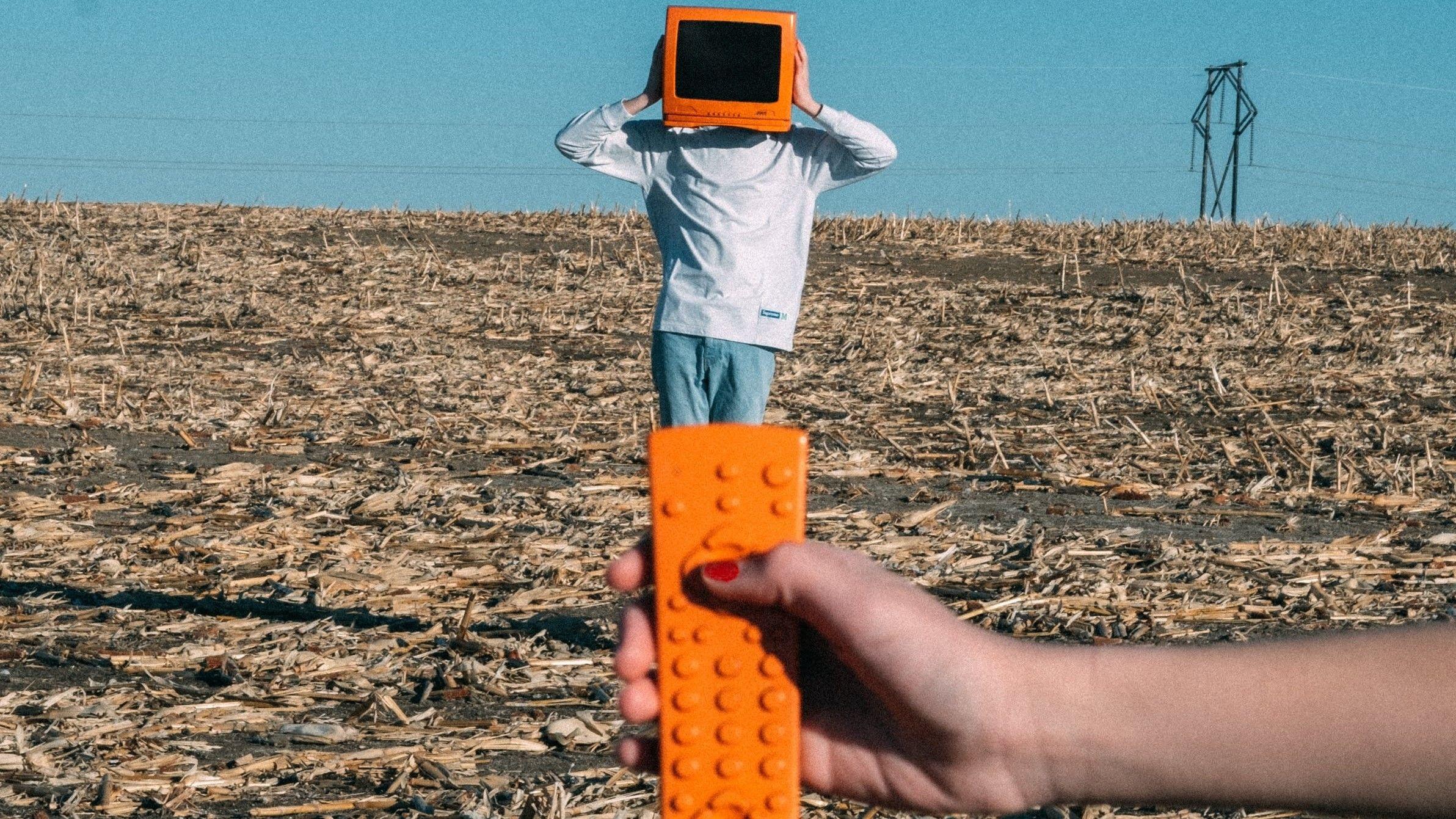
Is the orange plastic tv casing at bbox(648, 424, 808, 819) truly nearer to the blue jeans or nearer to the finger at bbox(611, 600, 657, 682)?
the finger at bbox(611, 600, 657, 682)

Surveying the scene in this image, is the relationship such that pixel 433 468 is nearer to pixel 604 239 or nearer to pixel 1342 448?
pixel 1342 448

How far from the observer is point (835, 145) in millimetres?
5059

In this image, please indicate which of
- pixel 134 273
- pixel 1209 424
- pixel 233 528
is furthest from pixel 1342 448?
pixel 134 273

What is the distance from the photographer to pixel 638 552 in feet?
5.25

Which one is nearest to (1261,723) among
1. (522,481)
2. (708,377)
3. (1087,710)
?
(1087,710)

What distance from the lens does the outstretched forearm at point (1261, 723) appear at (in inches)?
61.6

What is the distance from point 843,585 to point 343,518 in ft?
18.6

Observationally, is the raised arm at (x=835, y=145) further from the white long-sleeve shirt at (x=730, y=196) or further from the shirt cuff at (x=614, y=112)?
the shirt cuff at (x=614, y=112)

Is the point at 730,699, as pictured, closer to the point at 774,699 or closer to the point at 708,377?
the point at 774,699

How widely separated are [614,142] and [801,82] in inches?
28.1

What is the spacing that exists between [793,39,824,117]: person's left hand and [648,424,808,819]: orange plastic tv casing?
3.45 m

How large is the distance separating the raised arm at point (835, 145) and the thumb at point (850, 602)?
11.0 feet

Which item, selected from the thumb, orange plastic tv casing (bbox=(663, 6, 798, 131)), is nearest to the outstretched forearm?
the thumb

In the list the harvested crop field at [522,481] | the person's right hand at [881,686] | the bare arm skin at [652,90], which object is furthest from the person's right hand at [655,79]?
the person's right hand at [881,686]
